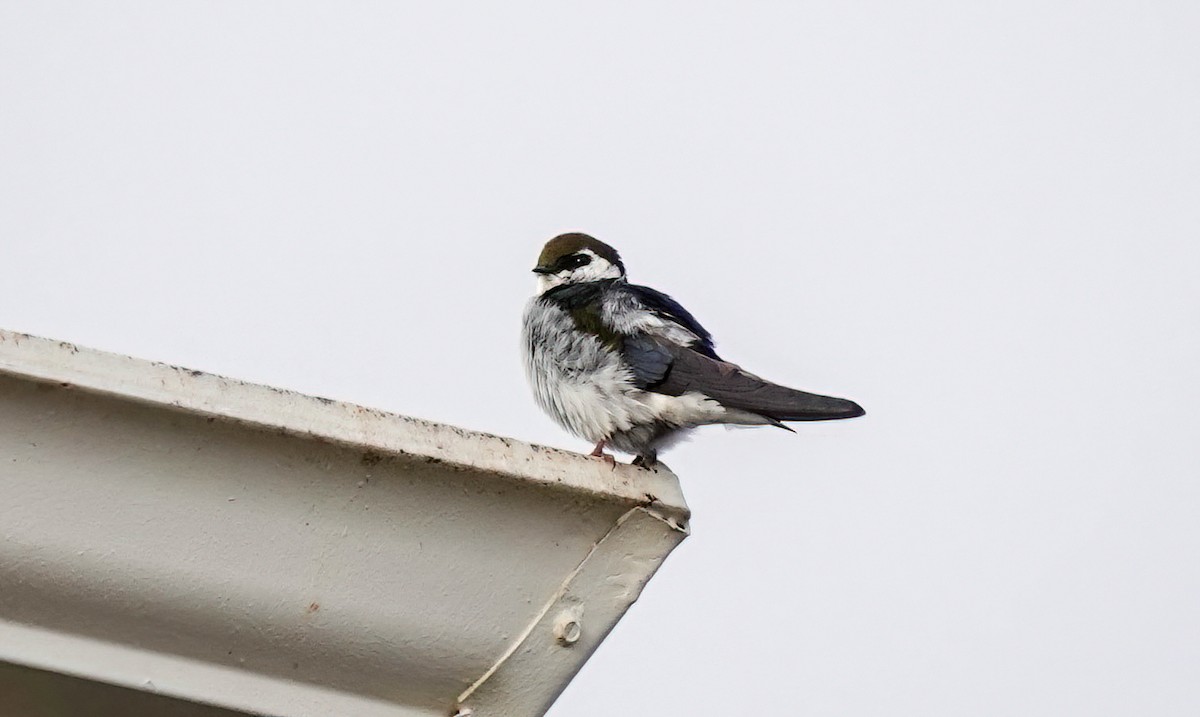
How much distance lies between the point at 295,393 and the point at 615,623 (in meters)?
0.44

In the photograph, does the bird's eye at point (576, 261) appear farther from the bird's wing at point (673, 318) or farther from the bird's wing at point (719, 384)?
the bird's wing at point (719, 384)

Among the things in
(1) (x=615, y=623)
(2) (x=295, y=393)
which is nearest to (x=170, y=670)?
(2) (x=295, y=393)

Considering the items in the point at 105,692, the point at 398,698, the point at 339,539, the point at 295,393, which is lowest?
the point at 105,692

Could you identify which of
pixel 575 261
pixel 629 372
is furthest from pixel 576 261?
pixel 629 372

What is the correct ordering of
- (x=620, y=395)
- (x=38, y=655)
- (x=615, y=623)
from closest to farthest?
(x=38, y=655)
(x=615, y=623)
(x=620, y=395)

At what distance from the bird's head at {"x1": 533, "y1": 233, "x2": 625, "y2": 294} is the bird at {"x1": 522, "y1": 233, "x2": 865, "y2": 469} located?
519 mm

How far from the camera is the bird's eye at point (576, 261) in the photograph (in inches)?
175

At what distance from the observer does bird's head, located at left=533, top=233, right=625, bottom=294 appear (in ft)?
14.5

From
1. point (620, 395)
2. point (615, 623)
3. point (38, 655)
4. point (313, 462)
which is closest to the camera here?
point (38, 655)

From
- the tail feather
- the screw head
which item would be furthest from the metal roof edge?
the tail feather

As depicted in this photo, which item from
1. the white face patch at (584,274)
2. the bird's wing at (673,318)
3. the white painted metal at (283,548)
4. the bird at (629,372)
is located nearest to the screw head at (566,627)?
the white painted metal at (283,548)

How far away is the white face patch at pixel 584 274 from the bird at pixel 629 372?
0.49 metres

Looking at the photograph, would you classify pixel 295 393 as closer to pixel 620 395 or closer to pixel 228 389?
pixel 228 389

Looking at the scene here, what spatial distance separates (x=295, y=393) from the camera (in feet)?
5.22
